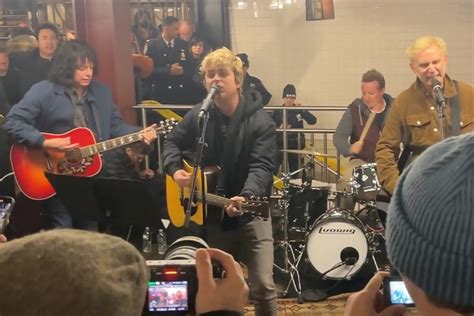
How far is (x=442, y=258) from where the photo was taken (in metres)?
0.70

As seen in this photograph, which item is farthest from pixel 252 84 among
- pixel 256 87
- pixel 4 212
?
pixel 4 212

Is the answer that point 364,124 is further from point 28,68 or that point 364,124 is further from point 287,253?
point 28,68

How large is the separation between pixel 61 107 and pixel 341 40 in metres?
1.73

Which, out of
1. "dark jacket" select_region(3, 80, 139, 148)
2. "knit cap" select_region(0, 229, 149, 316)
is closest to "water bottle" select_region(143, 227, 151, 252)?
"dark jacket" select_region(3, 80, 139, 148)

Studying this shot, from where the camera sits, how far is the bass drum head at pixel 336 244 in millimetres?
3934

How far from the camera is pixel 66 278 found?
2.52 ft

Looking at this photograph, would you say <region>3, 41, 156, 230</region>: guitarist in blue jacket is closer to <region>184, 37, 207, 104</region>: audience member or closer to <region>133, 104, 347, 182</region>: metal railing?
<region>133, 104, 347, 182</region>: metal railing

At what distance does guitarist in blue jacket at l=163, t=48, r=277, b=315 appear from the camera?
3207 millimetres

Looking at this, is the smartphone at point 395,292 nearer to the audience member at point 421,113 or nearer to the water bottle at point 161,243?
the audience member at point 421,113

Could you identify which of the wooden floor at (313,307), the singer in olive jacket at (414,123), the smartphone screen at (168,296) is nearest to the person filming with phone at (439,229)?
the smartphone screen at (168,296)

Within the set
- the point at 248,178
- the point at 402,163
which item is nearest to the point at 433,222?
the point at 248,178

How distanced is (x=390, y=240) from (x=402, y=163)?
2.79m

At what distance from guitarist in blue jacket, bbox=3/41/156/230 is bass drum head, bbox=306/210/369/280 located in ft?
4.15

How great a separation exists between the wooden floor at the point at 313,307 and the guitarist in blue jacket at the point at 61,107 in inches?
54.0
